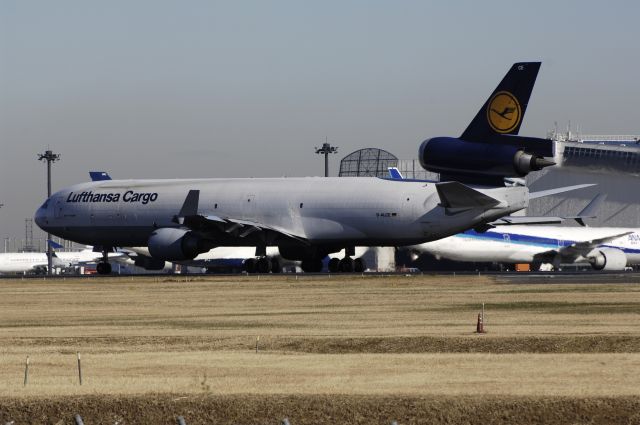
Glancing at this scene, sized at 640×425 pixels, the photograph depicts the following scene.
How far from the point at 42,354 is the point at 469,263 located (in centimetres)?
7691

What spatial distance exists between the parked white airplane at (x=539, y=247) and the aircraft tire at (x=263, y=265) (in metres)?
26.5

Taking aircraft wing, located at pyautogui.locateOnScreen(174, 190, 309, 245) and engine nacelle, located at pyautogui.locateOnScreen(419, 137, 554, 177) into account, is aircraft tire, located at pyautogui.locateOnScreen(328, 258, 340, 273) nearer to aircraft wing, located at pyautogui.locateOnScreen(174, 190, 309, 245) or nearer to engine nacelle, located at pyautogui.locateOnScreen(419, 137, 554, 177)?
aircraft wing, located at pyautogui.locateOnScreen(174, 190, 309, 245)

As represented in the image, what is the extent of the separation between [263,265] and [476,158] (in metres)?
14.2

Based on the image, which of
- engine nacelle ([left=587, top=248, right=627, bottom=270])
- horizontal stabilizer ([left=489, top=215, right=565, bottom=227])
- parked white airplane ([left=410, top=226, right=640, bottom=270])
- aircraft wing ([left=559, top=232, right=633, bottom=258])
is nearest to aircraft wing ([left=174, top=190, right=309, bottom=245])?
horizontal stabilizer ([left=489, top=215, right=565, bottom=227])

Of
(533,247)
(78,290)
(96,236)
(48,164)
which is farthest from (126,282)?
(48,164)

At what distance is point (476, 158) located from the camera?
64312mm

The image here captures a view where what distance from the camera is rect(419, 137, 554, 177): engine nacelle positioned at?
63.1m

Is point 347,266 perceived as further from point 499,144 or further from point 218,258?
point 218,258

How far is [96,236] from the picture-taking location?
7606 cm

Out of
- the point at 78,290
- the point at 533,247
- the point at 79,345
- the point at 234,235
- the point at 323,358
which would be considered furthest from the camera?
the point at 533,247

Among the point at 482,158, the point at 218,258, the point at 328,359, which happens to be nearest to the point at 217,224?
the point at 482,158

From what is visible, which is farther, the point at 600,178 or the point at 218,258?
the point at 600,178

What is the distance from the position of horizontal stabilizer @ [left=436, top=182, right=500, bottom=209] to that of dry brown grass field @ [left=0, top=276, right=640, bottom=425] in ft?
47.4

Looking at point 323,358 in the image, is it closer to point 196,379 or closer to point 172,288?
point 196,379
